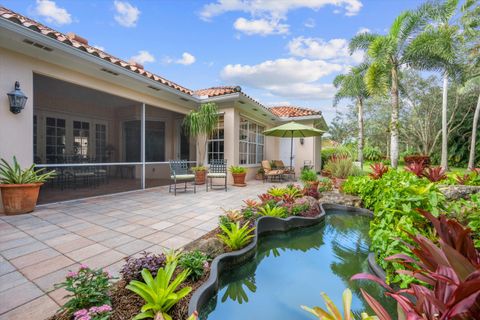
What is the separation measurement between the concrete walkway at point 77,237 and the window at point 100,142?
4347mm

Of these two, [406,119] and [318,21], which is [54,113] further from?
[406,119]

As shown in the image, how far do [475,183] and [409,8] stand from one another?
300 inches

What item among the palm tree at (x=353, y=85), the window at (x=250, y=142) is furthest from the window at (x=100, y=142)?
the palm tree at (x=353, y=85)

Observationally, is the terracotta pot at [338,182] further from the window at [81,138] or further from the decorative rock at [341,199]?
the window at [81,138]

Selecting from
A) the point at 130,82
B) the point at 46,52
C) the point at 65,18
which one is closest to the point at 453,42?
the point at 130,82

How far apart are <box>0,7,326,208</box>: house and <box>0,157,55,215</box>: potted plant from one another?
36 centimetres

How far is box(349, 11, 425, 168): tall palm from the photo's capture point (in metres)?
7.99

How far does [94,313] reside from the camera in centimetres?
132

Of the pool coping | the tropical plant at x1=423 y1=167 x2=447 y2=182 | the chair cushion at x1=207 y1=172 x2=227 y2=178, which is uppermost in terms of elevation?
the tropical plant at x1=423 y1=167 x2=447 y2=182

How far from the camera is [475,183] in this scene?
4.04 m

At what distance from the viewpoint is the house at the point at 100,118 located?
3982mm

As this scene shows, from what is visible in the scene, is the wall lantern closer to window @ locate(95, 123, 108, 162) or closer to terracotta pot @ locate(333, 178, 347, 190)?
window @ locate(95, 123, 108, 162)

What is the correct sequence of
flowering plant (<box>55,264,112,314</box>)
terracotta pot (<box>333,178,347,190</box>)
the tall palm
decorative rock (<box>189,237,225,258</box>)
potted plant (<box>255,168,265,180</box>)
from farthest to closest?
potted plant (<box>255,168,265,180</box>), the tall palm, terracotta pot (<box>333,178,347,190</box>), decorative rock (<box>189,237,225,258</box>), flowering plant (<box>55,264,112,314</box>)

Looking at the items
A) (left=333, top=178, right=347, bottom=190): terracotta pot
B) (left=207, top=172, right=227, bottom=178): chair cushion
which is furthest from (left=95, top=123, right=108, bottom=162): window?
(left=333, top=178, right=347, bottom=190): terracotta pot
